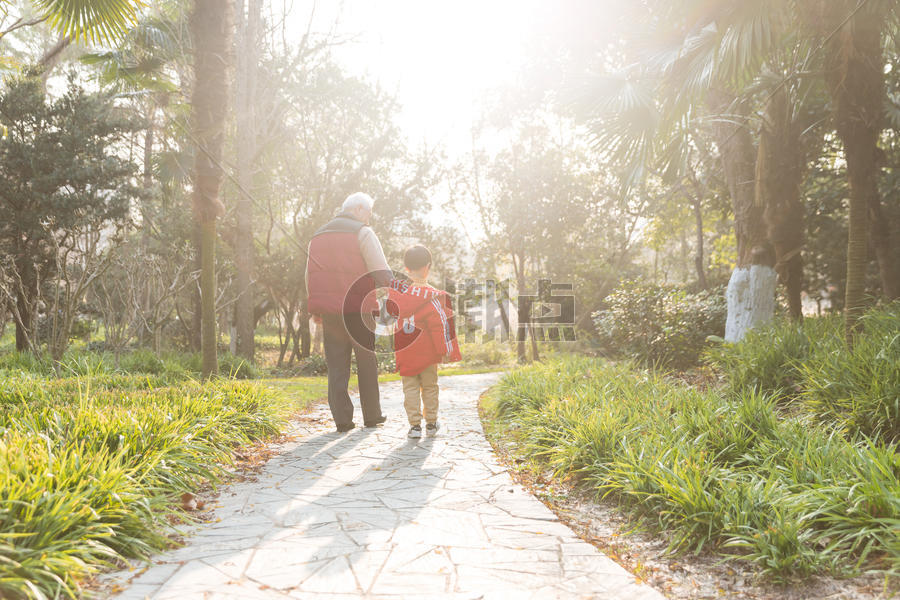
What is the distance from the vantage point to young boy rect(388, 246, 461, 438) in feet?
14.0

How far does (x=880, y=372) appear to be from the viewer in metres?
3.52

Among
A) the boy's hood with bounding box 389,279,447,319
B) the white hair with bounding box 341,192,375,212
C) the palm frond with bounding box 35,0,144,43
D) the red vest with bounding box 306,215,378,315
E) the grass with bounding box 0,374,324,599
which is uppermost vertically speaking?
the palm frond with bounding box 35,0,144,43

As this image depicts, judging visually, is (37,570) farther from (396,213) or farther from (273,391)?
(396,213)

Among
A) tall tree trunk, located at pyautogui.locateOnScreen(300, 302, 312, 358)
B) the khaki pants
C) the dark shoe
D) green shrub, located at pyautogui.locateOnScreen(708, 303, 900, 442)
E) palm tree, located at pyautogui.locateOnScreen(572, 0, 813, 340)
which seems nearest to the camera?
green shrub, located at pyautogui.locateOnScreen(708, 303, 900, 442)

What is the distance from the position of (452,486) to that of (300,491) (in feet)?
2.93

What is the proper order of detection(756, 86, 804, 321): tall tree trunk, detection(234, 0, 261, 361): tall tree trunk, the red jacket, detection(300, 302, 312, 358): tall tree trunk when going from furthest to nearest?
detection(300, 302, 312, 358): tall tree trunk
detection(234, 0, 261, 361): tall tree trunk
detection(756, 86, 804, 321): tall tree trunk
the red jacket

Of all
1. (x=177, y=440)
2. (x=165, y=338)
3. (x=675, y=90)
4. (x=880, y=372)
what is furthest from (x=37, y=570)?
(x=165, y=338)

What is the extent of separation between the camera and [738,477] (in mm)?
2629

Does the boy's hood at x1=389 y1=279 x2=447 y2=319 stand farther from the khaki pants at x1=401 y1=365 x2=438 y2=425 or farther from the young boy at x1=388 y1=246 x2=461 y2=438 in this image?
the khaki pants at x1=401 y1=365 x2=438 y2=425

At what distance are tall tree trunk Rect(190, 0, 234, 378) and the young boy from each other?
2.26m

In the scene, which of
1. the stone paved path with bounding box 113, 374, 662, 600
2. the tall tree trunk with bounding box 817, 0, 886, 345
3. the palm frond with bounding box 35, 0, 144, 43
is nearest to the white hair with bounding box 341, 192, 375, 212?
the stone paved path with bounding box 113, 374, 662, 600

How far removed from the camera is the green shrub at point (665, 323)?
834 cm

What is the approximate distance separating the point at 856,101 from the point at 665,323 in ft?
14.3

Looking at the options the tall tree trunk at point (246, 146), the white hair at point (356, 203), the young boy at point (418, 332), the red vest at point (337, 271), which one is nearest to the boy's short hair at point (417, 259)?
the young boy at point (418, 332)
